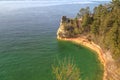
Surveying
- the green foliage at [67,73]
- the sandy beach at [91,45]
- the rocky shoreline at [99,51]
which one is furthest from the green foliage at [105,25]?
the green foliage at [67,73]

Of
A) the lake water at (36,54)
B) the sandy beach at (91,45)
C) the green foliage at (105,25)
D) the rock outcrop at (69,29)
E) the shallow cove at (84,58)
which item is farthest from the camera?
the rock outcrop at (69,29)

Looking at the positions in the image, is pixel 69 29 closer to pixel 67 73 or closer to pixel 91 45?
pixel 91 45

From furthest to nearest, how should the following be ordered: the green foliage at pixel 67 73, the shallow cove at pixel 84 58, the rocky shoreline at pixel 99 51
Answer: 1. the shallow cove at pixel 84 58
2. the rocky shoreline at pixel 99 51
3. the green foliage at pixel 67 73

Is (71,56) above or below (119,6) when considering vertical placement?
below

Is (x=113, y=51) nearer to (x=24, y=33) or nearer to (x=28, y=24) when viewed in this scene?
(x=24, y=33)

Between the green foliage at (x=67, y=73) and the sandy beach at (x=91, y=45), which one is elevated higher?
the green foliage at (x=67, y=73)

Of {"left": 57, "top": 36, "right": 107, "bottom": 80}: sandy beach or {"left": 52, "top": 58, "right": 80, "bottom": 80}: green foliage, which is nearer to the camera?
{"left": 52, "top": 58, "right": 80, "bottom": 80}: green foliage

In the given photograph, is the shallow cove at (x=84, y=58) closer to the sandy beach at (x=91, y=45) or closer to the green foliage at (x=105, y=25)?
the sandy beach at (x=91, y=45)

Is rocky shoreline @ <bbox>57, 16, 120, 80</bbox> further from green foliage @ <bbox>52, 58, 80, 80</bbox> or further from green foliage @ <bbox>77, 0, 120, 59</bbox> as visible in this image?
green foliage @ <bbox>52, 58, 80, 80</bbox>

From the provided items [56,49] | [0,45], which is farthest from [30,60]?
[0,45]

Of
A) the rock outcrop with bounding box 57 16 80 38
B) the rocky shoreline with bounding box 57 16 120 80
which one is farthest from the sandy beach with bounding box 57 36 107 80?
the rock outcrop with bounding box 57 16 80 38

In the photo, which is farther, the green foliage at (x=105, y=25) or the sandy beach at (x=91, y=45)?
the sandy beach at (x=91, y=45)
